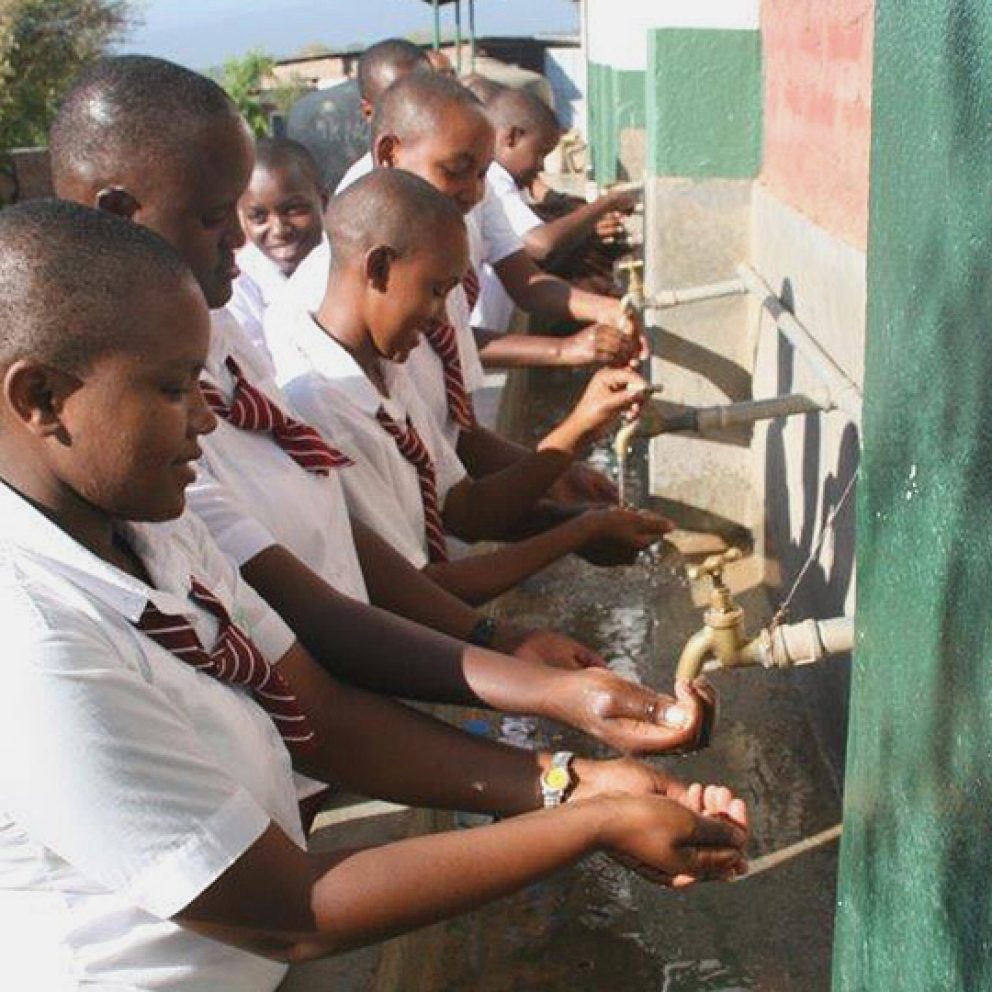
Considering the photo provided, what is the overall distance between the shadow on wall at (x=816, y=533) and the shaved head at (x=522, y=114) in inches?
102

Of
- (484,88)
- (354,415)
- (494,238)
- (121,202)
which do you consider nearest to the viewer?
(121,202)

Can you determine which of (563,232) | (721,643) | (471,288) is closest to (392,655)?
(721,643)

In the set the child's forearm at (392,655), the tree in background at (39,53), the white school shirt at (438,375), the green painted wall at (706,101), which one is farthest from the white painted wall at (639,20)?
the tree in background at (39,53)

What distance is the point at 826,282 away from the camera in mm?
3824

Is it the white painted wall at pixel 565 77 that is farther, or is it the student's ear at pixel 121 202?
the white painted wall at pixel 565 77

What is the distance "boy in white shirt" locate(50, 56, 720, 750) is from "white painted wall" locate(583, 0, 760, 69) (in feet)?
10.8

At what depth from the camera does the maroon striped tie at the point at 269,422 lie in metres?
2.40

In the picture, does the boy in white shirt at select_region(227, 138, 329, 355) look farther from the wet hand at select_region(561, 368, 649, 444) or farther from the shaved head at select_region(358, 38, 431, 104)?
the shaved head at select_region(358, 38, 431, 104)

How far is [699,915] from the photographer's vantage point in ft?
10.2

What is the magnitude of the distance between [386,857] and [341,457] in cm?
106

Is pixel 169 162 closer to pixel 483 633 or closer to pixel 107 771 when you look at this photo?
pixel 483 633

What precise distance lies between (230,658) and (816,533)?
263 centimetres

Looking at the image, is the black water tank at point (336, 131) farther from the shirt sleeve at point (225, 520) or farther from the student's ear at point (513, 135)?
the shirt sleeve at point (225, 520)

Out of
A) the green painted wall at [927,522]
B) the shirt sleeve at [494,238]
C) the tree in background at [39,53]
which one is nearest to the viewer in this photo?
the green painted wall at [927,522]
